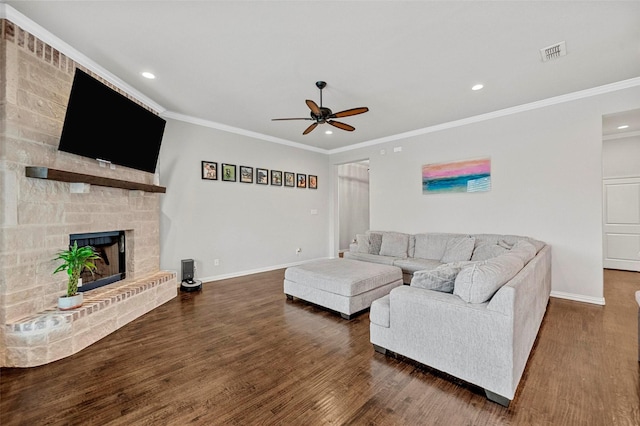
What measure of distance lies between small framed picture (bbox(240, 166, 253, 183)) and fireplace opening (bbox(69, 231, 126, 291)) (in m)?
2.25

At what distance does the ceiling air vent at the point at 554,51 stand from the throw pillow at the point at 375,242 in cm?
344

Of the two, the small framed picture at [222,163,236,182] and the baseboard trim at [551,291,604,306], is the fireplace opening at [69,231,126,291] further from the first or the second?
the baseboard trim at [551,291,604,306]

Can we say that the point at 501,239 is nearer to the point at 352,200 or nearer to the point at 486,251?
the point at 486,251

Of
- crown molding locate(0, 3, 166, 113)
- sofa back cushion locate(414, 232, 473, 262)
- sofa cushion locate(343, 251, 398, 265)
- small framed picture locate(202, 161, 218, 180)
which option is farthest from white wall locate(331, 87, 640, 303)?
crown molding locate(0, 3, 166, 113)

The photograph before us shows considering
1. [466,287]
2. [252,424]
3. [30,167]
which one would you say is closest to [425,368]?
[466,287]

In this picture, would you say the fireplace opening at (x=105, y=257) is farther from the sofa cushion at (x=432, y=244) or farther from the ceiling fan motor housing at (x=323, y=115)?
the sofa cushion at (x=432, y=244)

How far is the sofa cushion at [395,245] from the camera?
4934 millimetres

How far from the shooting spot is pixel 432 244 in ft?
15.6

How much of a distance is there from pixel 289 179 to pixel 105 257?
143 inches

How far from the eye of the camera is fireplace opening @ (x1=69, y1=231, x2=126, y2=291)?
3035 mm

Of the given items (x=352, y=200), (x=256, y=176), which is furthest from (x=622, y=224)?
(x=256, y=176)

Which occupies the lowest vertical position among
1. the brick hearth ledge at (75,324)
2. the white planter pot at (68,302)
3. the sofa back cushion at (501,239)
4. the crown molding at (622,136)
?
the brick hearth ledge at (75,324)

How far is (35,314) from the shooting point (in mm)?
2381

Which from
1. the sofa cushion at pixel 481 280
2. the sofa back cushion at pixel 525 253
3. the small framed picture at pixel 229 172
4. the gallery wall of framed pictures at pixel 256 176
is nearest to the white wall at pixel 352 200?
the gallery wall of framed pictures at pixel 256 176
